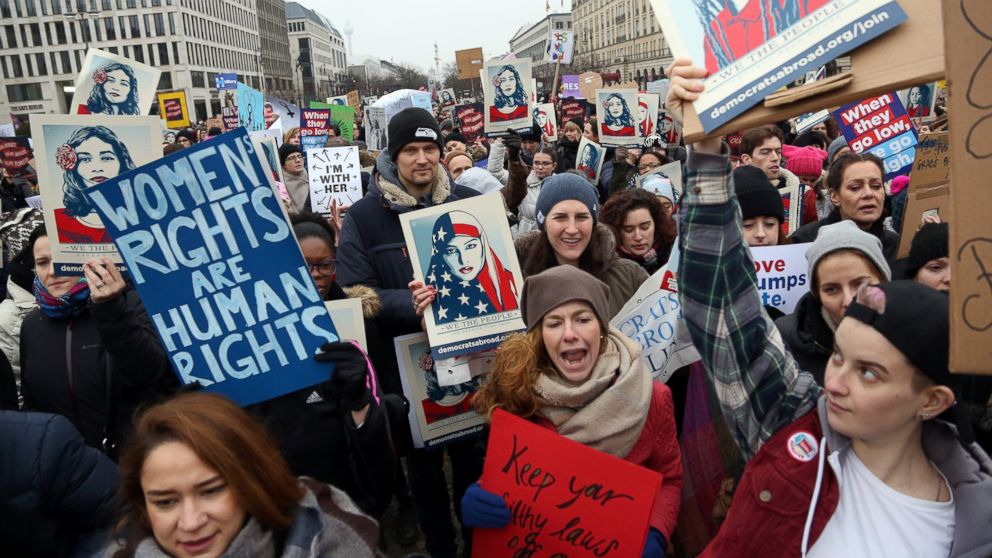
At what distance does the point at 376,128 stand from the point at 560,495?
30.2 ft

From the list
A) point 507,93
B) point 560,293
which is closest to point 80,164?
point 560,293

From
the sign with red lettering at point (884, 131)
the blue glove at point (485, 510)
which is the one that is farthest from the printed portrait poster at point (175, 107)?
the blue glove at point (485, 510)

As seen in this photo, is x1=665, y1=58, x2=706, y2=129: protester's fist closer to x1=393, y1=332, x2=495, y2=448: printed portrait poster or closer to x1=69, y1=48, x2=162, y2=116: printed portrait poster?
x1=393, y1=332, x2=495, y2=448: printed portrait poster

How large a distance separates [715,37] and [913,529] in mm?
1195

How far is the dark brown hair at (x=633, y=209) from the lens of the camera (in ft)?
12.5

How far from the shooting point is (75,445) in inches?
78.2

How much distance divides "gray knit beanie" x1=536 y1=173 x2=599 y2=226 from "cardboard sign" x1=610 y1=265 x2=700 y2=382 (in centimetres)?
47

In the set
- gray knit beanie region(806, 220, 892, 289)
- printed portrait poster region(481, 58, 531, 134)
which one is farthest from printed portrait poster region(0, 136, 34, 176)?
gray knit beanie region(806, 220, 892, 289)

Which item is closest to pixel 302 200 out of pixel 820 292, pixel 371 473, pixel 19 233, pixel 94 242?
pixel 19 233

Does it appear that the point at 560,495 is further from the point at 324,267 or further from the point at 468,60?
the point at 468,60

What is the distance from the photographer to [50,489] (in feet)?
6.24

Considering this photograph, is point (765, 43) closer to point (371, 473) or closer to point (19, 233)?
point (371, 473)

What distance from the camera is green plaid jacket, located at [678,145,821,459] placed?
165cm

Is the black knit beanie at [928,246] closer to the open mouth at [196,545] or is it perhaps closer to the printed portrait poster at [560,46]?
the open mouth at [196,545]
